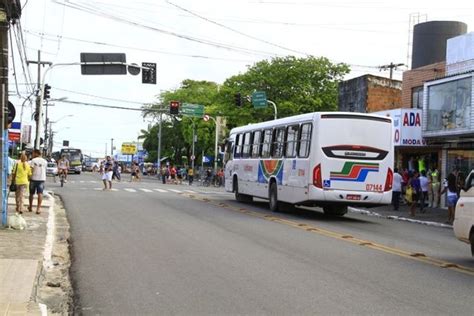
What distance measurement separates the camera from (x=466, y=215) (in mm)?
10742

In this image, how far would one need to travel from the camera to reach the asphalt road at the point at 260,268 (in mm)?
7191

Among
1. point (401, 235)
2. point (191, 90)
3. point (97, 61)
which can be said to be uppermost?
point (191, 90)

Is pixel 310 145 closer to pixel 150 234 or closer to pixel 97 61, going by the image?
pixel 150 234

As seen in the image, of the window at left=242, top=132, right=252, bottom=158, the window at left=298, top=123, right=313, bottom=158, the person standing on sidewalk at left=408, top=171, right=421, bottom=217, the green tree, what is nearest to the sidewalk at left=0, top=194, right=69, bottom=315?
the window at left=298, top=123, right=313, bottom=158

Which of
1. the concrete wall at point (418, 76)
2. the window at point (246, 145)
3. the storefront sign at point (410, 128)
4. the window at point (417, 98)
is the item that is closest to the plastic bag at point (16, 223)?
the window at point (246, 145)

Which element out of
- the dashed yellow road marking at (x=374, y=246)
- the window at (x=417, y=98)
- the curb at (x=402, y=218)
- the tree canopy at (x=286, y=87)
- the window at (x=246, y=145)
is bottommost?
the curb at (x=402, y=218)

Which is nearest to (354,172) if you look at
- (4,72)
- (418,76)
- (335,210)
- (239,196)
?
(335,210)

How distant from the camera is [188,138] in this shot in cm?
7981

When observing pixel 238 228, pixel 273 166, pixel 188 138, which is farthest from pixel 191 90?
pixel 238 228

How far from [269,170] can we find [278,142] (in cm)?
115

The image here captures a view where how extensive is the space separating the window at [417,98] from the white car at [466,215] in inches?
785

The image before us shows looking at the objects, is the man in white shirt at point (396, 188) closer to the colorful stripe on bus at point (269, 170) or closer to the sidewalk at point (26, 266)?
the colorful stripe on bus at point (269, 170)

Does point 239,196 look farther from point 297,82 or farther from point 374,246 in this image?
point 297,82

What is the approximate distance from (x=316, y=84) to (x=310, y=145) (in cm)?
3835
